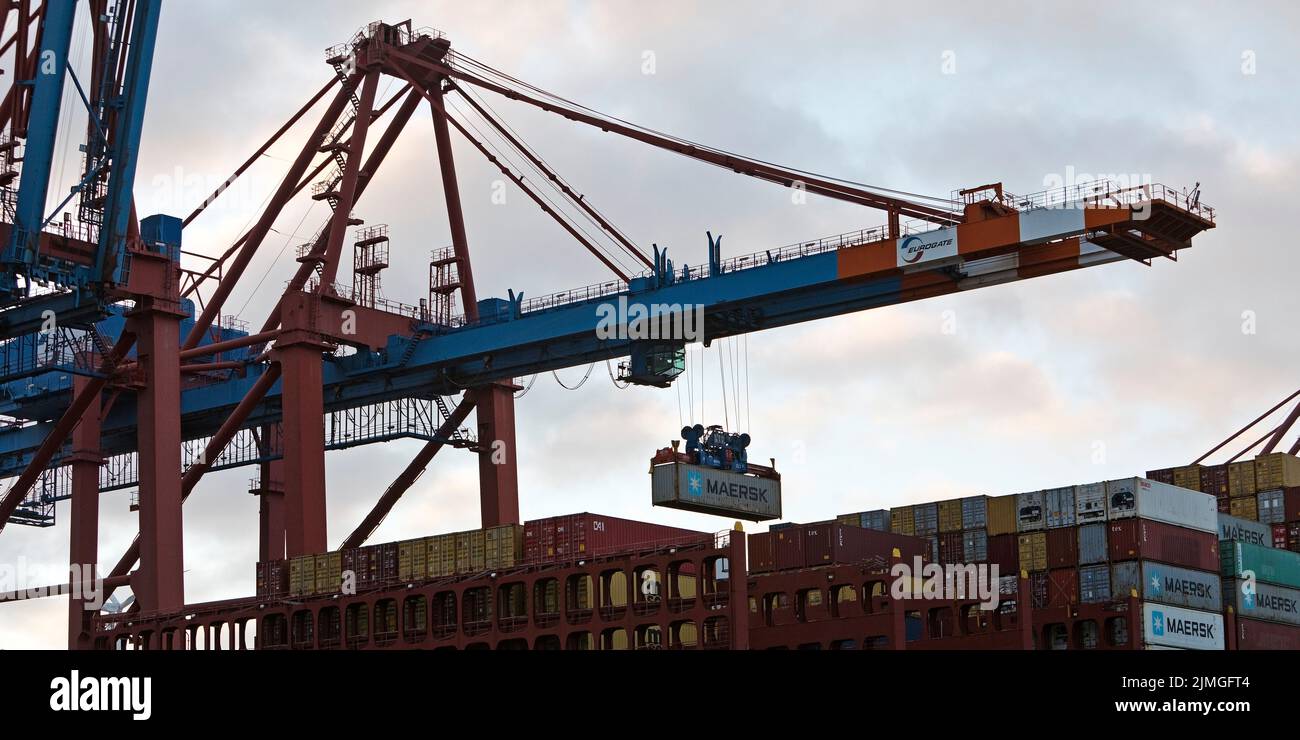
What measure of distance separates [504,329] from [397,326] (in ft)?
19.1

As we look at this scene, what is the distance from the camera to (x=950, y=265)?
55.4 meters

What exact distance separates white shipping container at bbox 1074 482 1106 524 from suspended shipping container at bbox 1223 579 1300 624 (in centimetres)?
595

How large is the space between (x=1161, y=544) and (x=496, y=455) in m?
23.8

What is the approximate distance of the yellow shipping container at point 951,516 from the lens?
6591 cm

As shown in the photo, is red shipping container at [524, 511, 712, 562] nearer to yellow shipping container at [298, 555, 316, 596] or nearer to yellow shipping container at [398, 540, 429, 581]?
yellow shipping container at [398, 540, 429, 581]

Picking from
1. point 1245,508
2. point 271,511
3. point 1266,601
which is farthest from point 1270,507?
point 271,511

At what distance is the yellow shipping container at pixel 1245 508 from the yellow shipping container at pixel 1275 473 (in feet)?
2.00

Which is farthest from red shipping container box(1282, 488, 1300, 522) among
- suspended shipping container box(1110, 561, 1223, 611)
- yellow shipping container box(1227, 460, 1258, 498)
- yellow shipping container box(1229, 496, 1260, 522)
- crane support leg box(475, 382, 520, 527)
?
crane support leg box(475, 382, 520, 527)

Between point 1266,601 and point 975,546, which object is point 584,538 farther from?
point 1266,601

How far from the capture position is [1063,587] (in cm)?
6262

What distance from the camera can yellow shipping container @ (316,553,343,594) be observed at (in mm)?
61844

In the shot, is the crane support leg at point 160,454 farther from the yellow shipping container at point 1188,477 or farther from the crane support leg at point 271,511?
the yellow shipping container at point 1188,477
